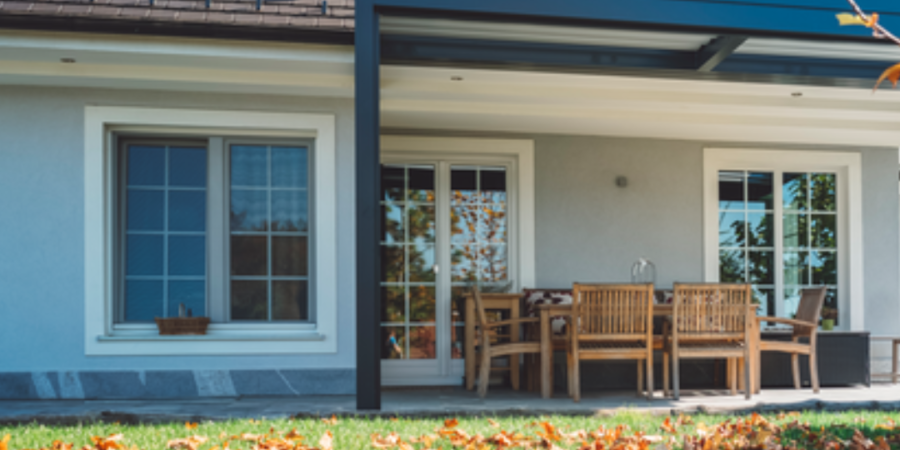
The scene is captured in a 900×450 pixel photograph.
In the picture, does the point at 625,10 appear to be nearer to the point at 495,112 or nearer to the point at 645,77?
the point at 645,77

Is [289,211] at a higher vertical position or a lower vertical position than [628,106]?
lower

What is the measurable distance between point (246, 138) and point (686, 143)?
14.3ft

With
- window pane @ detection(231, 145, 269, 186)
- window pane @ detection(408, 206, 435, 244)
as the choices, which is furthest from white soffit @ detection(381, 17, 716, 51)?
window pane @ detection(408, 206, 435, 244)

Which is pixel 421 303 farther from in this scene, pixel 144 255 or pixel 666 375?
pixel 144 255

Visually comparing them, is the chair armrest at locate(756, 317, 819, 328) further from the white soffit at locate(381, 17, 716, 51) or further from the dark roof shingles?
the dark roof shingles

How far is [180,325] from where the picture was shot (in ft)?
17.4

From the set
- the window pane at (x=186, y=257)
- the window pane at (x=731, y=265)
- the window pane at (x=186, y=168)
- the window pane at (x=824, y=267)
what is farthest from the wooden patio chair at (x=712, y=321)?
the window pane at (x=186, y=168)

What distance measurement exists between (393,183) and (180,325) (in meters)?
2.43

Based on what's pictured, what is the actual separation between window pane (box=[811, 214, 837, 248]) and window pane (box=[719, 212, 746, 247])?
2.65 ft

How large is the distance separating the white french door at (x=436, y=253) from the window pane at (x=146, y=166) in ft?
6.71

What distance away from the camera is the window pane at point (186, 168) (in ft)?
18.4

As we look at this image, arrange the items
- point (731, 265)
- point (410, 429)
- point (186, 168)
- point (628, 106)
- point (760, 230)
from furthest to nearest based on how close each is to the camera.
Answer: point (760, 230) < point (731, 265) < point (628, 106) < point (186, 168) < point (410, 429)

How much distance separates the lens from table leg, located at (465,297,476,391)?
20.8ft

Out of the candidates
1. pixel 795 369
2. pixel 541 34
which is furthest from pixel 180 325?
pixel 795 369
